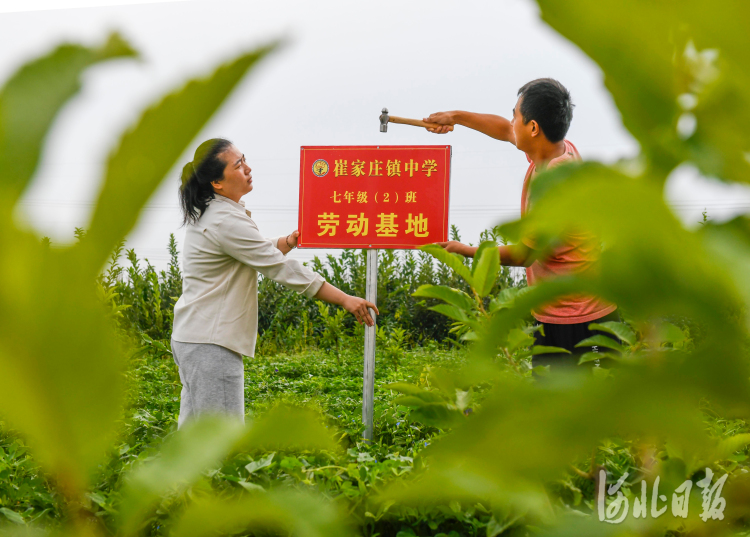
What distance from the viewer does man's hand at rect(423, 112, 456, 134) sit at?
295 cm

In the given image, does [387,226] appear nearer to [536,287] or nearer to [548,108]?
[548,108]

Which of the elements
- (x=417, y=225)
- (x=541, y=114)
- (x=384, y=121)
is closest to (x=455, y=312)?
(x=541, y=114)

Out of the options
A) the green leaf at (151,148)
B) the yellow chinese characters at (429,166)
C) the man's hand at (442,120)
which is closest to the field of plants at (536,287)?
the green leaf at (151,148)

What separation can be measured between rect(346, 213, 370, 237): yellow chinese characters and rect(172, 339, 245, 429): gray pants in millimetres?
1099

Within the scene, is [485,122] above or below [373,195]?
above

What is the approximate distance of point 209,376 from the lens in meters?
2.39

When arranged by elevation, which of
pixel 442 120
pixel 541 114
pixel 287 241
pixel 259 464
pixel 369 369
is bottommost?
pixel 369 369

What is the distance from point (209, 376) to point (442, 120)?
160cm

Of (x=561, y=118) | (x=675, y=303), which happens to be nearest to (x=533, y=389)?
(x=675, y=303)

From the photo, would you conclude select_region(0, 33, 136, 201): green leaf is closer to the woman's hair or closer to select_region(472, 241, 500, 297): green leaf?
select_region(472, 241, 500, 297): green leaf

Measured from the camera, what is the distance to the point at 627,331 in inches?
31.9

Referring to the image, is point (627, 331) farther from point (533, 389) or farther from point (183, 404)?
point (183, 404)

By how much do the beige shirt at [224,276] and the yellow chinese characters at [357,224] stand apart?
801 millimetres

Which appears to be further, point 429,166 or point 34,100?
point 429,166
